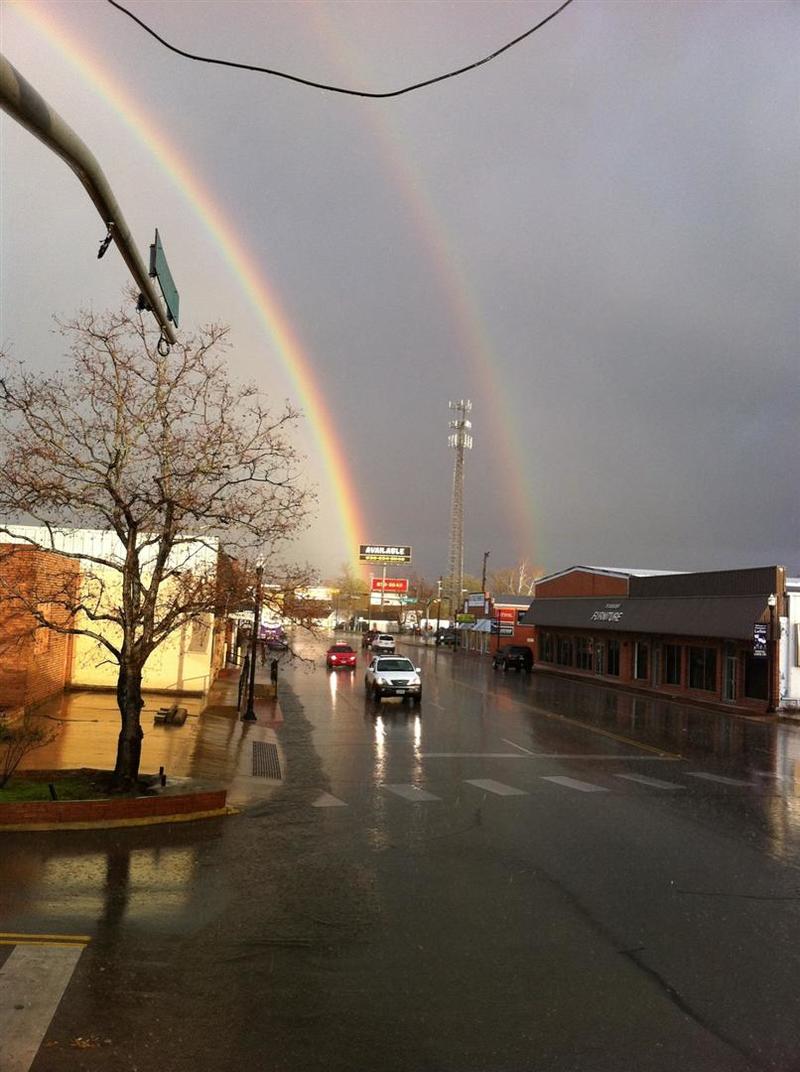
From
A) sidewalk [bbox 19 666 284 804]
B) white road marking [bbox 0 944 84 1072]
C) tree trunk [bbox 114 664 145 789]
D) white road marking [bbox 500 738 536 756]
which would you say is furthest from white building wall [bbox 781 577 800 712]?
white road marking [bbox 0 944 84 1072]

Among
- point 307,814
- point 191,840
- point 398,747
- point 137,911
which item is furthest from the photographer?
point 398,747

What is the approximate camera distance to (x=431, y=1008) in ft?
18.9

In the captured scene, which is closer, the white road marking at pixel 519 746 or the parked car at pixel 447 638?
the white road marking at pixel 519 746

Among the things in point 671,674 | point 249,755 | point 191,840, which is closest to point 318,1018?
point 191,840

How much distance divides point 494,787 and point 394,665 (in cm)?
1957

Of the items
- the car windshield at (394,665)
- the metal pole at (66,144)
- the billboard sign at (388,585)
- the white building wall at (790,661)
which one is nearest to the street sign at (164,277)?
the metal pole at (66,144)

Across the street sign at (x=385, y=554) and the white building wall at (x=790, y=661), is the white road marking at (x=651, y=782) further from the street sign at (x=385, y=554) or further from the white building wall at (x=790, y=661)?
the street sign at (x=385, y=554)

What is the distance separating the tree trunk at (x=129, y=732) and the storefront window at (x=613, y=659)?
4365 centimetres

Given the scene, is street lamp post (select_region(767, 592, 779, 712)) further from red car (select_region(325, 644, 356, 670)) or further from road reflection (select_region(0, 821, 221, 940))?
road reflection (select_region(0, 821, 221, 940))

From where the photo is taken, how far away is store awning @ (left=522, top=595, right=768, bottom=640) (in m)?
37.8

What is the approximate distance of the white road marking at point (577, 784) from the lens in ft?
51.1

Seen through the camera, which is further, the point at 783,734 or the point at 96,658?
the point at 783,734

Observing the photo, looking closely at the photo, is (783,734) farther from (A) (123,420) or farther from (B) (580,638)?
(B) (580,638)

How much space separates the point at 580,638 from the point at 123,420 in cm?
4978
